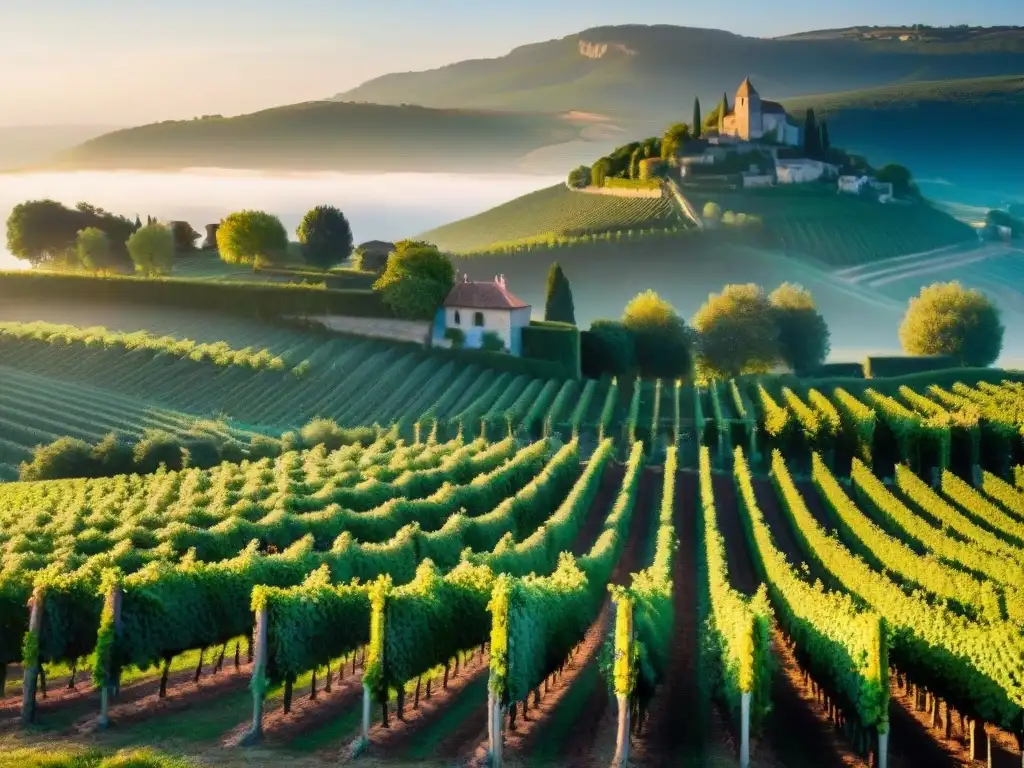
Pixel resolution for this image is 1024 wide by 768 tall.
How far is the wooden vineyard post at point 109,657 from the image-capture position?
20297 mm

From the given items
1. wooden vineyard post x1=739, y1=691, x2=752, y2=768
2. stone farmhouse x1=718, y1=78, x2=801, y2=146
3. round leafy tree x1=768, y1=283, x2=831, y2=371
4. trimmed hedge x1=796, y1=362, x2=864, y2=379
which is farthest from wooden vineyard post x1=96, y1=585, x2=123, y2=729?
stone farmhouse x1=718, y1=78, x2=801, y2=146

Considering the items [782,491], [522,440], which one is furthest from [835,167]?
[782,491]

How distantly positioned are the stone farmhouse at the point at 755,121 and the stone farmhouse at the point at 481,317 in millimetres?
101613

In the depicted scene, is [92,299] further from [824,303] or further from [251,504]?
[824,303]

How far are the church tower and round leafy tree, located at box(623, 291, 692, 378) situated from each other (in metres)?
91.4

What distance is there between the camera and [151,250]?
88.7m

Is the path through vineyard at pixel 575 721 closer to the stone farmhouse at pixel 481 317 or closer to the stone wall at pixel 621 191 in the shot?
the stone farmhouse at pixel 481 317

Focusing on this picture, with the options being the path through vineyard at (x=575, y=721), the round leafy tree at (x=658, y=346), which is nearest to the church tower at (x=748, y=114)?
the round leafy tree at (x=658, y=346)

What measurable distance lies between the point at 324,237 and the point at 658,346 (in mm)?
29283

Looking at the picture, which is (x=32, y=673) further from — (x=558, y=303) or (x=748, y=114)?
(x=748, y=114)

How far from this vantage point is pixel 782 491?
39281 millimetres

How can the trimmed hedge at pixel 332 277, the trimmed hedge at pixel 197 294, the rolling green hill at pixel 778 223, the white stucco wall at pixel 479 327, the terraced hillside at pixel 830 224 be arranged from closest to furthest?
the white stucco wall at pixel 479 327 → the trimmed hedge at pixel 197 294 → the trimmed hedge at pixel 332 277 → the rolling green hill at pixel 778 223 → the terraced hillside at pixel 830 224

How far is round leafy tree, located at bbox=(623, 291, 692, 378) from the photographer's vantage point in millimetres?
77000

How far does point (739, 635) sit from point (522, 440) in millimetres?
32681
